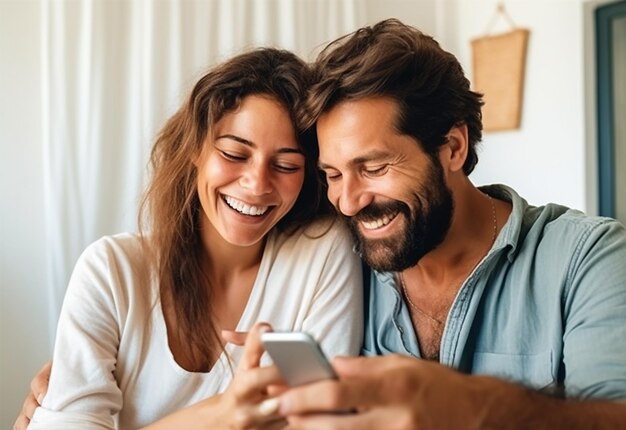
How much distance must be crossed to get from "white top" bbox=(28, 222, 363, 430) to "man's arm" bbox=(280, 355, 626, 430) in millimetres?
584

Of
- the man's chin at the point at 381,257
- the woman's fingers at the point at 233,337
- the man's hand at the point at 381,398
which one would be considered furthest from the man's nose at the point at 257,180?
the man's hand at the point at 381,398

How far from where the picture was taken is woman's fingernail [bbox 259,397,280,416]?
78 centimetres

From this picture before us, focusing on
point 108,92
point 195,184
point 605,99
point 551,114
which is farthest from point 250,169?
point 605,99

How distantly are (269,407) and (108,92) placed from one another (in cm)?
138

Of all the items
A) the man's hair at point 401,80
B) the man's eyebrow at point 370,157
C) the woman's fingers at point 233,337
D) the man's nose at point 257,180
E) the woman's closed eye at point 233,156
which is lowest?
the woman's fingers at point 233,337

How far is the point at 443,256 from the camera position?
1.33 metres

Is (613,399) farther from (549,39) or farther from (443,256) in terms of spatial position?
(549,39)

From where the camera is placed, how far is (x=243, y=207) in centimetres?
128

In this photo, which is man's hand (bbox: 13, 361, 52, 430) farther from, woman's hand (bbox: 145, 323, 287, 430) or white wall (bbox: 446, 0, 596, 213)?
white wall (bbox: 446, 0, 596, 213)

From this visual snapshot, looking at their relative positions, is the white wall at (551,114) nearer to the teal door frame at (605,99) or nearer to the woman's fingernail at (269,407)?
the teal door frame at (605,99)

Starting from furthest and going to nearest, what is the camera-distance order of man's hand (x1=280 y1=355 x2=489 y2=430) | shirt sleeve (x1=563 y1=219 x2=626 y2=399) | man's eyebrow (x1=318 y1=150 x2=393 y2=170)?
man's eyebrow (x1=318 y1=150 x2=393 y2=170), shirt sleeve (x1=563 y1=219 x2=626 y2=399), man's hand (x1=280 y1=355 x2=489 y2=430)

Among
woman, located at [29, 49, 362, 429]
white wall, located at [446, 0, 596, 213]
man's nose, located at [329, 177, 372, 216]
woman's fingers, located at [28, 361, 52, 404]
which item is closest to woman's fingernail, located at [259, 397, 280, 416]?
woman, located at [29, 49, 362, 429]

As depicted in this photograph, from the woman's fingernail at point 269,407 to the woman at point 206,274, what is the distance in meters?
0.37

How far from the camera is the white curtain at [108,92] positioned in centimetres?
183
